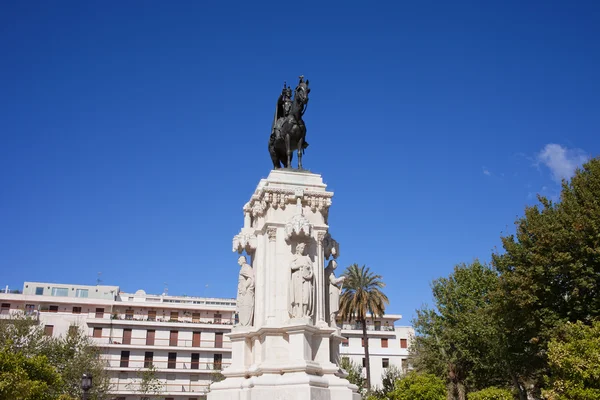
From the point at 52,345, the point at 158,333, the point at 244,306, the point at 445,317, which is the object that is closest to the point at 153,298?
the point at 158,333

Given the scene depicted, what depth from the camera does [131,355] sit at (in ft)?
215

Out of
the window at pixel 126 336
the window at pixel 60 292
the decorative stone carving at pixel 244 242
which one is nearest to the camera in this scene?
the decorative stone carving at pixel 244 242

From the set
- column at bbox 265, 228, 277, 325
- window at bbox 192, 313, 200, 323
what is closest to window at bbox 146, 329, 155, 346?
window at bbox 192, 313, 200, 323

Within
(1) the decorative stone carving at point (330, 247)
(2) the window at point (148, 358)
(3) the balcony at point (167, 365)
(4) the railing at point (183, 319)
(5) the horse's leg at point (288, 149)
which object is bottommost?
(1) the decorative stone carving at point (330, 247)

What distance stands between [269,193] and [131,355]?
2222 inches

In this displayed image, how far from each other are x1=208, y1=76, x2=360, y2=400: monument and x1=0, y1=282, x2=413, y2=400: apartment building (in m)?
48.9

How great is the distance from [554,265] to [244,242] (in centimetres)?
2050

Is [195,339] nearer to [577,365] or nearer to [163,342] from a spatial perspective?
[163,342]

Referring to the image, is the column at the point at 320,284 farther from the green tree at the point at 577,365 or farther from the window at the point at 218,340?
the window at the point at 218,340

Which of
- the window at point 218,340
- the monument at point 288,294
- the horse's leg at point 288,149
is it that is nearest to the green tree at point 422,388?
the window at point 218,340

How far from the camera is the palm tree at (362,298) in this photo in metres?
52.4

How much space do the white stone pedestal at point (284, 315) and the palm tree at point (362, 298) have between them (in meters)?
38.0

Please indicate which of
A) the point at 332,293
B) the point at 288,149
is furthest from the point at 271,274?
the point at 288,149

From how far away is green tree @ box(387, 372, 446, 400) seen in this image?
141 ft
